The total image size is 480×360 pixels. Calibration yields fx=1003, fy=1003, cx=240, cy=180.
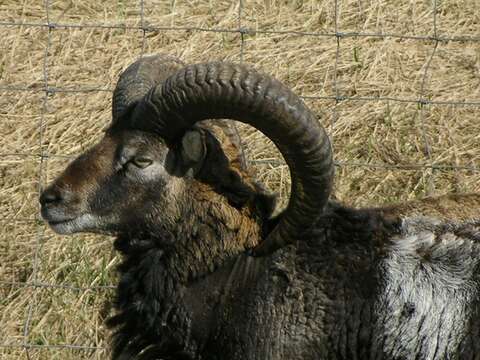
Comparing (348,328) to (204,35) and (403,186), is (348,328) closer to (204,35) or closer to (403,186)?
(403,186)

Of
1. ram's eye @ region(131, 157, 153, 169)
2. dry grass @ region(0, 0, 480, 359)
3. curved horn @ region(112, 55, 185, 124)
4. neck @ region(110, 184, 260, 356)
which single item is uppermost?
curved horn @ region(112, 55, 185, 124)

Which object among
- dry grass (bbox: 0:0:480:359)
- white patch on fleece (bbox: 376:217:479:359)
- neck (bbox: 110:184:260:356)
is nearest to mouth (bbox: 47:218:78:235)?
neck (bbox: 110:184:260:356)

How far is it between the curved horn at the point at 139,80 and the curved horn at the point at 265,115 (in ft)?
1.24

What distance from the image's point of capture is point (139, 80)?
5.79 m

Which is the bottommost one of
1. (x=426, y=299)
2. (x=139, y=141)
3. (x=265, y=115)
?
(x=426, y=299)

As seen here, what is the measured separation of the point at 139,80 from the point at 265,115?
108cm

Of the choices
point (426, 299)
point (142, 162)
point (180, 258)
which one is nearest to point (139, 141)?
point (142, 162)

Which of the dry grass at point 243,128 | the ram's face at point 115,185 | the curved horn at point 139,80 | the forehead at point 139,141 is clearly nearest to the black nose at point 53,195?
the ram's face at point 115,185

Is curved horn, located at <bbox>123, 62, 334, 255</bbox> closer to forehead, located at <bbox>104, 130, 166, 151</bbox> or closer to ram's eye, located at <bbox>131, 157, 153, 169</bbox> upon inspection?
forehead, located at <bbox>104, 130, 166, 151</bbox>

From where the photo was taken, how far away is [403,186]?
853 cm

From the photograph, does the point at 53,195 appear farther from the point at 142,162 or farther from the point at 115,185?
A: the point at 142,162

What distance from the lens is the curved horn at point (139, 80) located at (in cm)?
570

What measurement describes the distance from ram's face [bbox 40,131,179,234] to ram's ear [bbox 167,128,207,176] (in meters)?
0.05

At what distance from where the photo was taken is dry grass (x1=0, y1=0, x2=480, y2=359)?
7961 millimetres
